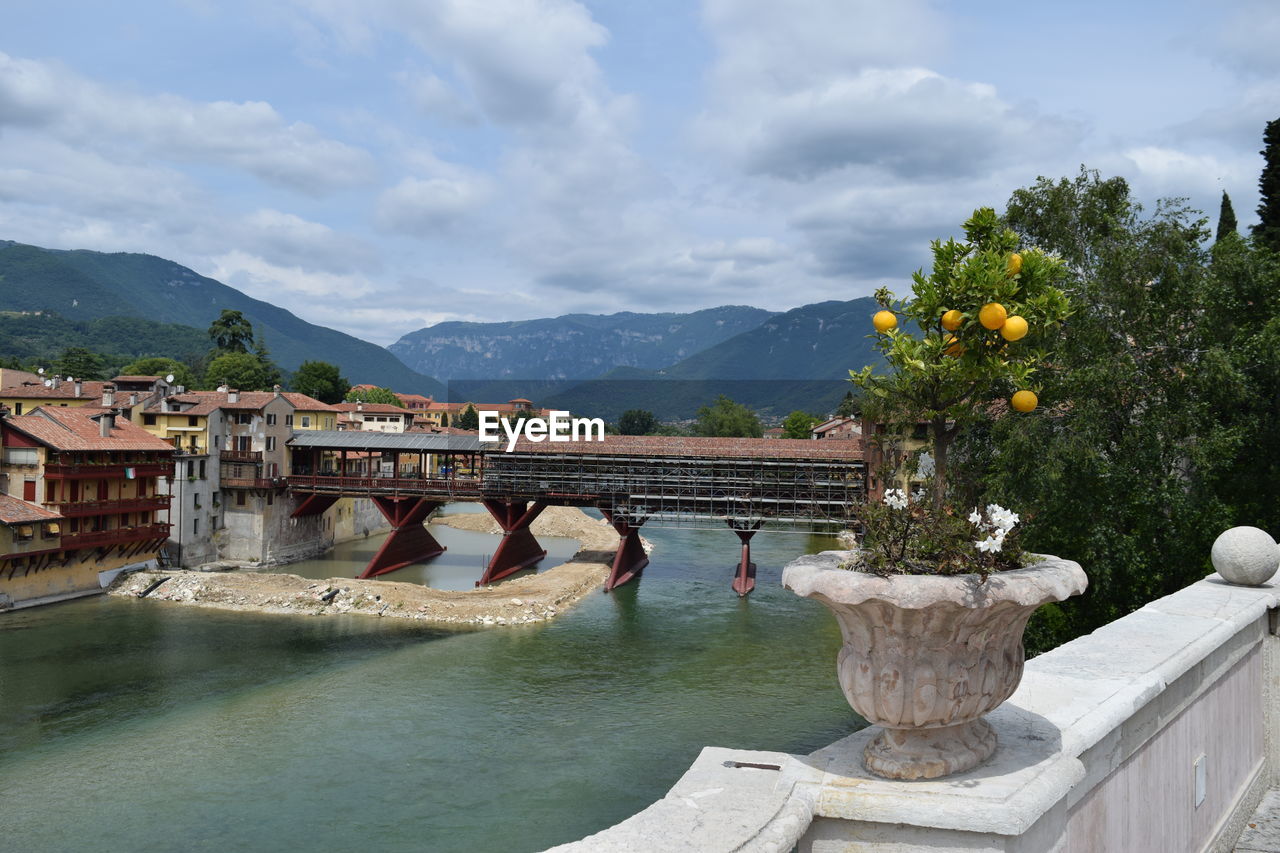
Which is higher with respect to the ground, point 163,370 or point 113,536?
point 163,370

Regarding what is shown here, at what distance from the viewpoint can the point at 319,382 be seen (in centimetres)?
10162

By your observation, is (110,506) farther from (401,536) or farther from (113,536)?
(401,536)

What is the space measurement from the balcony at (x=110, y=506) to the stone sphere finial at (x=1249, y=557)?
128 ft

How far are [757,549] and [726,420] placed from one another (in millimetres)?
62618

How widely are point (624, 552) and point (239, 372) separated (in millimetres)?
64266

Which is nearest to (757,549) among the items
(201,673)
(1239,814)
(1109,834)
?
(201,673)

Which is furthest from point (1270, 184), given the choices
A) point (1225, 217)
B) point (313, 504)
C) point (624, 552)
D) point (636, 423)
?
point (636, 423)

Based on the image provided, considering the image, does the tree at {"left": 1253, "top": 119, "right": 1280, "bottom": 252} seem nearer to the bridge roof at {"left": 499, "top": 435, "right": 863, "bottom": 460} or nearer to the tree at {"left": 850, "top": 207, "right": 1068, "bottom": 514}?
the bridge roof at {"left": 499, "top": 435, "right": 863, "bottom": 460}

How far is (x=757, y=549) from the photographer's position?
52.7 meters

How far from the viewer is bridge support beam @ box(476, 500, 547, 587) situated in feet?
137

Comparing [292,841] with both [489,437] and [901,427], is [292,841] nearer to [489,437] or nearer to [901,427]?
[901,427]

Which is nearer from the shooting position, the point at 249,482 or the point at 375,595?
the point at 375,595

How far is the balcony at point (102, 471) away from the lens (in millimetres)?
34406

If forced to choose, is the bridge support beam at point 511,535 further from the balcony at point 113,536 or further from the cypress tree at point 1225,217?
the cypress tree at point 1225,217
